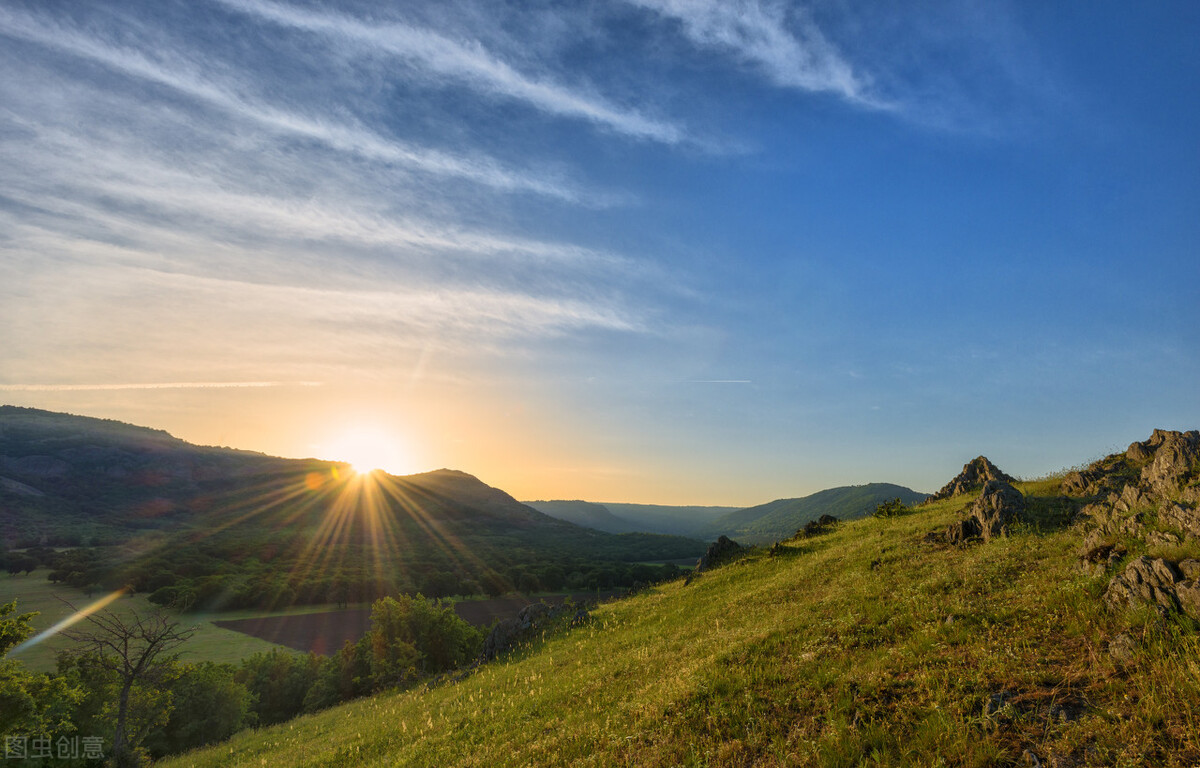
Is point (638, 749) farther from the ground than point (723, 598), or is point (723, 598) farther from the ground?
point (638, 749)

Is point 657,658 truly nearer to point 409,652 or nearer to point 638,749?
point 638,749

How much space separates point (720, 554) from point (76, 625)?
141 m

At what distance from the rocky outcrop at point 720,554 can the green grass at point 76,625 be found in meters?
63.0

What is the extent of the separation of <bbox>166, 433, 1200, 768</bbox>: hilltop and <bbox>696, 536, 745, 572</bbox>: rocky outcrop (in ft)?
42.3

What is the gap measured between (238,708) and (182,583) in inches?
5304

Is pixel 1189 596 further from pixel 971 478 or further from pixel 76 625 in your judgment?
pixel 76 625

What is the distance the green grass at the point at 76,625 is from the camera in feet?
279

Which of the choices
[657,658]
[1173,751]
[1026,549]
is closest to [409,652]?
[657,658]

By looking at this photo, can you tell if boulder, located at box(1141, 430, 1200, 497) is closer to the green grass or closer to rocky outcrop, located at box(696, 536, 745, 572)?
rocky outcrop, located at box(696, 536, 745, 572)

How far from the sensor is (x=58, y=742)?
3005cm

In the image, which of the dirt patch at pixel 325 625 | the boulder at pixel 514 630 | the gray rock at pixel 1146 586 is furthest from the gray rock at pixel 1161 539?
the dirt patch at pixel 325 625

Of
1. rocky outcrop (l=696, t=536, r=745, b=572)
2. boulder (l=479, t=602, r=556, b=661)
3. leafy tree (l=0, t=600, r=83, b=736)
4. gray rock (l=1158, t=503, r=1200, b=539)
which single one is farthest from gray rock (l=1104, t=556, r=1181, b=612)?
leafy tree (l=0, t=600, r=83, b=736)

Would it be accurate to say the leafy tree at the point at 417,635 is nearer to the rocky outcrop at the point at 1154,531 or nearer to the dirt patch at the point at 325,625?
the dirt patch at the point at 325,625

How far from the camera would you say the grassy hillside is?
7.57 metres
